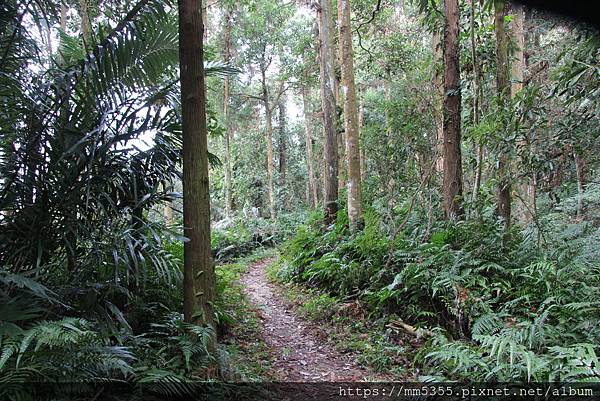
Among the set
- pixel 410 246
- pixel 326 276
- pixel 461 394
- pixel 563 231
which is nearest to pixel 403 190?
pixel 410 246

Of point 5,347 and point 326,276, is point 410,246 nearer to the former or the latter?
point 326,276

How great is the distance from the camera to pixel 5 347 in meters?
2.20

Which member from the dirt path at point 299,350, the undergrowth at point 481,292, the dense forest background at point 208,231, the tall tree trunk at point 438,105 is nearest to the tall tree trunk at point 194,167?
the dense forest background at point 208,231

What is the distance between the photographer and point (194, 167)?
3.65m

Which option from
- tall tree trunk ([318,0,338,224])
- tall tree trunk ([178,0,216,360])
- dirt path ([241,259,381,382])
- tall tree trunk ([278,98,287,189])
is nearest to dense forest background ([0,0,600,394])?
tall tree trunk ([178,0,216,360])

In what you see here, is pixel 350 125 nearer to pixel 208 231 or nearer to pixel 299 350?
pixel 299 350

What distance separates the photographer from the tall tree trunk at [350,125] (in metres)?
8.66

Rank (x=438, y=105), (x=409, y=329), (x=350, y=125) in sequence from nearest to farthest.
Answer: (x=409, y=329), (x=438, y=105), (x=350, y=125)

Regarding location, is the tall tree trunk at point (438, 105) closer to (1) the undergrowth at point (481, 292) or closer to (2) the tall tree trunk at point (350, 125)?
(1) the undergrowth at point (481, 292)

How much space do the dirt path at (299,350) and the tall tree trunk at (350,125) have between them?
250 cm

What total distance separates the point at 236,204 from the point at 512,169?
19962 millimetres

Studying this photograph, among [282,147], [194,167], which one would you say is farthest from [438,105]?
[282,147]

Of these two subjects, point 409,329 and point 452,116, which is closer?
point 409,329

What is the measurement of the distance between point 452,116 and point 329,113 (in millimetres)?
3895
